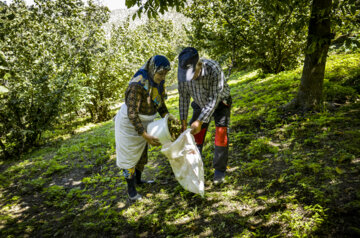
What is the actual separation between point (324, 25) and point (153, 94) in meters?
3.42

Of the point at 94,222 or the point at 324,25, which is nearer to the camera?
the point at 94,222

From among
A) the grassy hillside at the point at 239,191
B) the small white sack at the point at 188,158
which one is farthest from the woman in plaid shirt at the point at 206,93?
the grassy hillside at the point at 239,191

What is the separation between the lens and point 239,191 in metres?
2.53

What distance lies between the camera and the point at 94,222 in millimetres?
2594

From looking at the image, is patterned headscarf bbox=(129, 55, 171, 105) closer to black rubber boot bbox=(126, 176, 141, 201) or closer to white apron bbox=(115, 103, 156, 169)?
white apron bbox=(115, 103, 156, 169)

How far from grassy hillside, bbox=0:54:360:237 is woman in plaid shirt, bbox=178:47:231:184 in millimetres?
525

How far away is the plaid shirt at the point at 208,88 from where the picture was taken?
242 centimetres

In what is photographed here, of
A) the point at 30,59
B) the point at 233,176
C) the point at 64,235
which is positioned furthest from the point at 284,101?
the point at 30,59

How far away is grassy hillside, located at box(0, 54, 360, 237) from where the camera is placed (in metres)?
1.97

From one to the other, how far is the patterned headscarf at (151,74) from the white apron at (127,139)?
342 millimetres

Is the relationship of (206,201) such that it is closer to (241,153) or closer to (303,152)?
(241,153)

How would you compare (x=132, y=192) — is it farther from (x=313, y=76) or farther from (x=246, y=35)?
(x=246, y=35)

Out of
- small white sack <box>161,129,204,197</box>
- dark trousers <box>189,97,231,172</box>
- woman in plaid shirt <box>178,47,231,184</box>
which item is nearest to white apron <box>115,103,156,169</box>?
small white sack <box>161,129,204,197</box>

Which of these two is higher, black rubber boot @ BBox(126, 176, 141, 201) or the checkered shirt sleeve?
the checkered shirt sleeve
